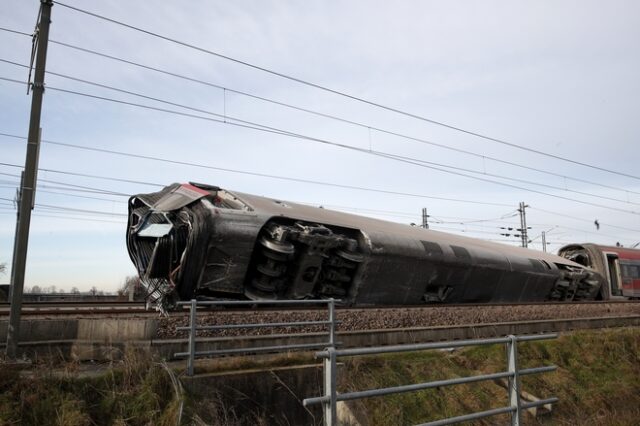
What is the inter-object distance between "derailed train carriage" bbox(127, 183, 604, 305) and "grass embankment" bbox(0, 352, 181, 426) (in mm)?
4927

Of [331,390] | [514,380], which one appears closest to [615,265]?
[514,380]

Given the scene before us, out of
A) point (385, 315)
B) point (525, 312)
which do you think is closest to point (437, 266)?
point (525, 312)

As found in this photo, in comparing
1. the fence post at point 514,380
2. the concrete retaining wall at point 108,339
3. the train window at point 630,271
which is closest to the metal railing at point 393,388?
A: the fence post at point 514,380

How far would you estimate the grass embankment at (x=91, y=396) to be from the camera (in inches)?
182

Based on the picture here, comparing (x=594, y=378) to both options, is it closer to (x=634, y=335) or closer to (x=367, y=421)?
(x=634, y=335)

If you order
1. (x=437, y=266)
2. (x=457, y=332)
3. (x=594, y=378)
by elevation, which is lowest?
(x=594, y=378)

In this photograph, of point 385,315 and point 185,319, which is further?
point 385,315

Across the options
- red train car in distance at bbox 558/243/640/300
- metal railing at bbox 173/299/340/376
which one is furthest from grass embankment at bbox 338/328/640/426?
red train car in distance at bbox 558/243/640/300

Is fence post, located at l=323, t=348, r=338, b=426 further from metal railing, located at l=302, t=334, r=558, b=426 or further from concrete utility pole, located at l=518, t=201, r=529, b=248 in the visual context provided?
concrete utility pole, located at l=518, t=201, r=529, b=248

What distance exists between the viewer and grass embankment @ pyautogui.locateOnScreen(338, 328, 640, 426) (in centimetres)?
654

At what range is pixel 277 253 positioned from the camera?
440 inches

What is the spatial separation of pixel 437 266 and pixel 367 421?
9.39 metres

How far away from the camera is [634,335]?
34.4ft

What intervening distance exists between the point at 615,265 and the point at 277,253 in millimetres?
21146
